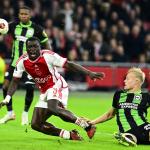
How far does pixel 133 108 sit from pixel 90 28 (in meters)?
13.3

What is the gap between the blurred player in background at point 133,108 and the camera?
30.3ft

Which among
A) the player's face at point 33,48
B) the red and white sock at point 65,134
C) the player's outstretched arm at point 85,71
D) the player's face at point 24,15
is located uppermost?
the player's face at point 24,15

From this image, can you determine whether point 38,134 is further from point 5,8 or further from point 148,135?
point 5,8

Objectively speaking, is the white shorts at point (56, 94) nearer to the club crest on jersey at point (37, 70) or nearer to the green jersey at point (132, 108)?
the club crest on jersey at point (37, 70)

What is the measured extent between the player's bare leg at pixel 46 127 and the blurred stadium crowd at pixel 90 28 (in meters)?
10.6

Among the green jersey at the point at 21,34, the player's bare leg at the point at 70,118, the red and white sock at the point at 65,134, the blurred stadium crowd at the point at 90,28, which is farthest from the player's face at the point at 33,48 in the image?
the blurred stadium crowd at the point at 90,28

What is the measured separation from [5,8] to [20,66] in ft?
37.2

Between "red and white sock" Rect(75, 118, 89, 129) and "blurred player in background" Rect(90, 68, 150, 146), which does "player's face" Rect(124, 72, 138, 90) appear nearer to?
"blurred player in background" Rect(90, 68, 150, 146)

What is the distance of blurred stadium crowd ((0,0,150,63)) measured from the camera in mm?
21000

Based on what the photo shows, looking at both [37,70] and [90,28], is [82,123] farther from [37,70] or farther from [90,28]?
[90,28]

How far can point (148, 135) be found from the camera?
924 cm

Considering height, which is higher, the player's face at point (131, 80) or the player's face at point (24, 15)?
the player's face at point (24, 15)

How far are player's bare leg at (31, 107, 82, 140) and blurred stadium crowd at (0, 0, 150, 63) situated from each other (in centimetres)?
1056

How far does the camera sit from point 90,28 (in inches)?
888
